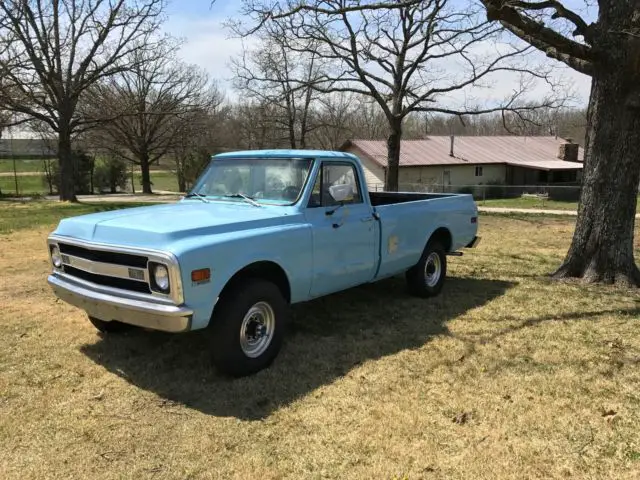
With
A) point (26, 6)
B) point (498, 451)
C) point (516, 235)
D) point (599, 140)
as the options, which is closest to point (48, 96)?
point (26, 6)

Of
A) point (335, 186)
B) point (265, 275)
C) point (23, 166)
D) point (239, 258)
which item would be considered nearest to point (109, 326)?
point (265, 275)

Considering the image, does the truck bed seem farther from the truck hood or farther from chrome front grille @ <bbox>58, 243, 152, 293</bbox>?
chrome front grille @ <bbox>58, 243, 152, 293</bbox>

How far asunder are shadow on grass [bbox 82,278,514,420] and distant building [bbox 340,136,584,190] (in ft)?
101

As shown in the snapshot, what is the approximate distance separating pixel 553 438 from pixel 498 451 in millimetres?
435

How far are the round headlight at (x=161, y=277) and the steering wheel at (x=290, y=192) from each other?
163 centimetres

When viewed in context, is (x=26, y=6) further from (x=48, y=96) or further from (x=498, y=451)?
(x=498, y=451)

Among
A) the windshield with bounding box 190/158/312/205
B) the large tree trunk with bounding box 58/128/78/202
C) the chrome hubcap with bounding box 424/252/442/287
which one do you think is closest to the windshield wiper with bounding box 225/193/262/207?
the windshield with bounding box 190/158/312/205

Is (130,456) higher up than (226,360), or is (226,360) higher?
(226,360)

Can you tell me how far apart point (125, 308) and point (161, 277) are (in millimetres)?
390

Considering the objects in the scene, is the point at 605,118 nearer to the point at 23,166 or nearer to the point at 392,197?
the point at 392,197

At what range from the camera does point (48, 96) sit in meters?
24.3

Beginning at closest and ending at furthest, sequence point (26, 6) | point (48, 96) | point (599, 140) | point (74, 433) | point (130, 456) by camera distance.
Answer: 1. point (130, 456)
2. point (74, 433)
3. point (599, 140)
4. point (26, 6)
5. point (48, 96)

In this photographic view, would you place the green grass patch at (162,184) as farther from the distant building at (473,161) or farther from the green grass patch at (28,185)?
the distant building at (473,161)

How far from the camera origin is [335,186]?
16.8 feet
